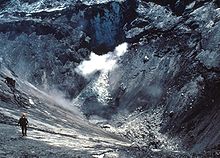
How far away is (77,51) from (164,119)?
3632 cm

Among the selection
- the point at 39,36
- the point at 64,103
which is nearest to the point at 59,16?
the point at 39,36

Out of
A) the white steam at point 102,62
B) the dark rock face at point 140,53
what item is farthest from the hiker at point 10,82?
the white steam at point 102,62

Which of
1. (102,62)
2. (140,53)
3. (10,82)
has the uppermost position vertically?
(102,62)

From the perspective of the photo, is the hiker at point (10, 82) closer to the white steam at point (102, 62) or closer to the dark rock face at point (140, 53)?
the dark rock face at point (140, 53)

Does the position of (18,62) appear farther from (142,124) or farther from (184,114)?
(184,114)

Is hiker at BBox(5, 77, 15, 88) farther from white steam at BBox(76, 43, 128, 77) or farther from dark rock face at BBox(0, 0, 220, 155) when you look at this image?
white steam at BBox(76, 43, 128, 77)

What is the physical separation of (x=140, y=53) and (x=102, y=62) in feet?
30.9

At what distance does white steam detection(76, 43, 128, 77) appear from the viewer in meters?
82.0

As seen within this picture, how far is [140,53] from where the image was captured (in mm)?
78250

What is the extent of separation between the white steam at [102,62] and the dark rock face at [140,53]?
1525 millimetres

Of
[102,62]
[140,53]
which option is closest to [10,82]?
[102,62]

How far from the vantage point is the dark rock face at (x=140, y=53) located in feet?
181

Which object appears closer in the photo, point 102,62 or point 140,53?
point 140,53

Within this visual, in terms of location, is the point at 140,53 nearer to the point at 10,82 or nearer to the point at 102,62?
the point at 102,62
